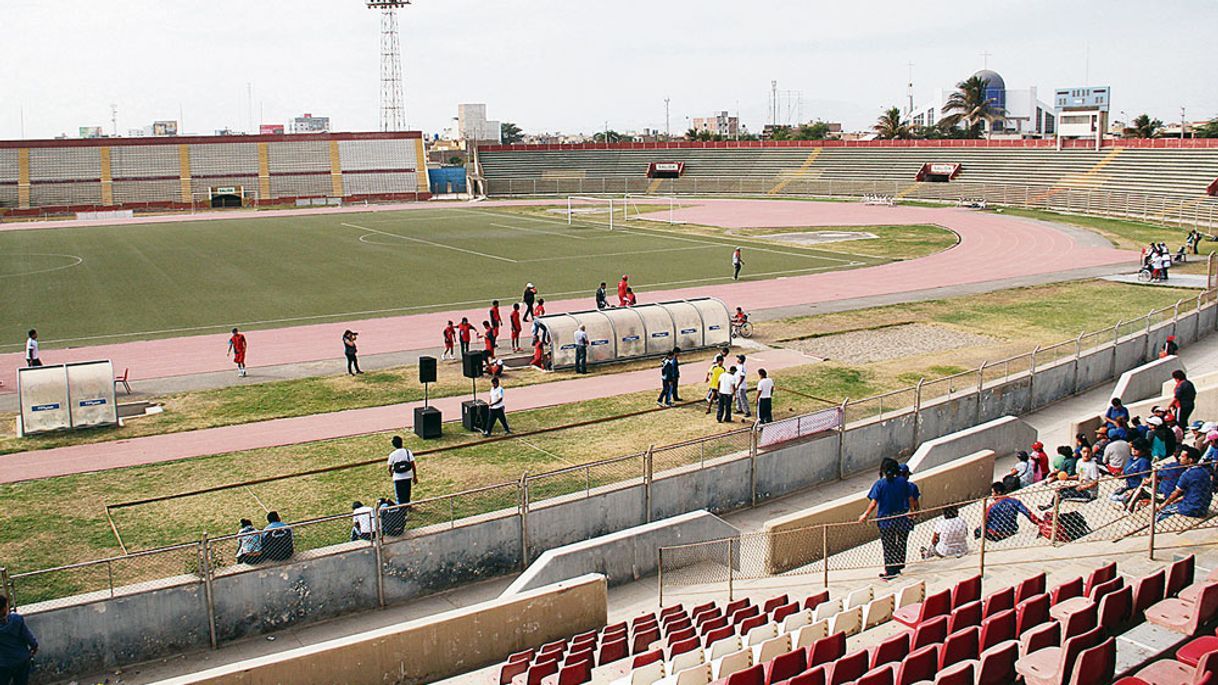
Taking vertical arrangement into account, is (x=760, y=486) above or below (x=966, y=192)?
below

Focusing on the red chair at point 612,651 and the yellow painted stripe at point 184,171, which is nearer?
the red chair at point 612,651

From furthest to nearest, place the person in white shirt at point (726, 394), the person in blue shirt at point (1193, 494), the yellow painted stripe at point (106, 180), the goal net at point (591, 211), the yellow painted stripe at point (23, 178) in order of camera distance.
A: the yellow painted stripe at point (106, 180) < the yellow painted stripe at point (23, 178) < the goal net at point (591, 211) < the person in white shirt at point (726, 394) < the person in blue shirt at point (1193, 494)

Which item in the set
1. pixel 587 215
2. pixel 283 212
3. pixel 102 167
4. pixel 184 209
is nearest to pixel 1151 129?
pixel 587 215

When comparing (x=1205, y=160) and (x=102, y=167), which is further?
(x=102, y=167)

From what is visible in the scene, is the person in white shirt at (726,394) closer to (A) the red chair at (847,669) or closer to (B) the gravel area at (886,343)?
(B) the gravel area at (886,343)

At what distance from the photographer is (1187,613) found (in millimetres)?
10195

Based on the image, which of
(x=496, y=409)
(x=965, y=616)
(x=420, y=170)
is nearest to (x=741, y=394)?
(x=496, y=409)

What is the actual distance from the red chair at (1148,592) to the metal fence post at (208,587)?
35.6 feet

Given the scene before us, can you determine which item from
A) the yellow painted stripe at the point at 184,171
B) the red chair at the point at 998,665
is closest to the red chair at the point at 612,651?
the red chair at the point at 998,665

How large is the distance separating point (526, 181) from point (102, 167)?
40937 millimetres

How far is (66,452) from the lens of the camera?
71.4ft

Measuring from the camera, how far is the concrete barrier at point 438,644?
11.5 m

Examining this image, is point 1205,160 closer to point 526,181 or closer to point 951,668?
point 526,181

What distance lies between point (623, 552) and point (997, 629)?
705cm
